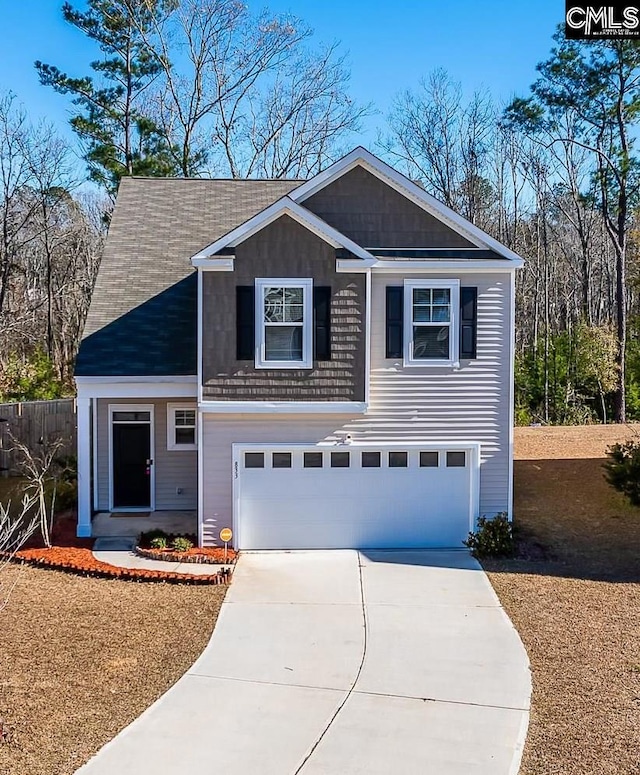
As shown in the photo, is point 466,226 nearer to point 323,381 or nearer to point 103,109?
point 323,381

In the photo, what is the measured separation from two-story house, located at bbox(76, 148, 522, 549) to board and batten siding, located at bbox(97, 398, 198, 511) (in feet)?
4.93

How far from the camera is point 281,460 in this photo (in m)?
12.9

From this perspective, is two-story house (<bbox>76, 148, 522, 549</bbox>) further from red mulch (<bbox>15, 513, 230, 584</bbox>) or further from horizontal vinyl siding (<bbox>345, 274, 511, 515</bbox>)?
red mulch (<bbox>15, 513, 230, 584</bbox>)

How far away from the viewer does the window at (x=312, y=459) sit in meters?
12.9

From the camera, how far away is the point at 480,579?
1118 cm

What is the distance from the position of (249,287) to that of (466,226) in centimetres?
400

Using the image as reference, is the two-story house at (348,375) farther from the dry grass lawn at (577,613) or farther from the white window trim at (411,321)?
the dry grass lawn at (577,613)

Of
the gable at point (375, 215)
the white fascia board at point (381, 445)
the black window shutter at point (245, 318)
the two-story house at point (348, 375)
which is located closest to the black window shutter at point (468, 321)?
the two-story house at point (348, 375)

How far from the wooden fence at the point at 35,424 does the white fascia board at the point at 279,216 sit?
960 centimetres

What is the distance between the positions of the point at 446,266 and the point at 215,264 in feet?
13.2

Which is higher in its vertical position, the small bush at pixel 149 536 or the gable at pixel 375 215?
the gable at pixel 375 215

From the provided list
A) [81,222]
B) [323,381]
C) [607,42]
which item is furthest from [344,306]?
[81,222]

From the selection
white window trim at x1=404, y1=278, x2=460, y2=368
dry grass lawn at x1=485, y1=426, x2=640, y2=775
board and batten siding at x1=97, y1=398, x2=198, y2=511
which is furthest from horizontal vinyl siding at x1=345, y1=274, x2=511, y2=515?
board and batten siding at x1=97, y1=398, x2=198, y2=511

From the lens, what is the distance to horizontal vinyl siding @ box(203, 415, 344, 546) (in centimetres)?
1277
